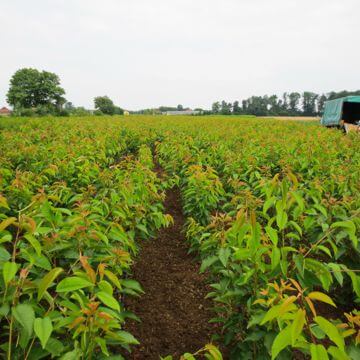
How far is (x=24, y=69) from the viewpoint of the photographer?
6200 centimetres

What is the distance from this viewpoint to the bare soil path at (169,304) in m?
2.52

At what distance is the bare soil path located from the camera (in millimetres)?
2518

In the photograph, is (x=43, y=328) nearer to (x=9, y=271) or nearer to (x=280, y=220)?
(x=9, y=271)

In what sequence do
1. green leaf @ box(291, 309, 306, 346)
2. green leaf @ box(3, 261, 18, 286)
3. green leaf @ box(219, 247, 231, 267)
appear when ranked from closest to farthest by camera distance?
green leaf @ box(291, 309, 306, 346) → green leaf @ box(3, 261, 18, 286) → green leaf @ box(219, 247, 231, 267)

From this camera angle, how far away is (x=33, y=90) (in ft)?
197

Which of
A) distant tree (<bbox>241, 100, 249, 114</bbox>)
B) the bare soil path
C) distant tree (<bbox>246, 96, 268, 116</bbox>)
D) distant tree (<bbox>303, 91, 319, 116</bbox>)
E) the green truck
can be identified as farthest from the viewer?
distant tree (<bbox>303, 91, 319, 116</bbox>)

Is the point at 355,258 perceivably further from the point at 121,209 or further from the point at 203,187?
the point at 121,209

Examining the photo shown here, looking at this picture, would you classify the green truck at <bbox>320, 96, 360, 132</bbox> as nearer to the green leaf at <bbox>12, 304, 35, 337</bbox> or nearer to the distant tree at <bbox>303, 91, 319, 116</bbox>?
the green leaf at <bbox>12, 304, 35, 337</bbox>

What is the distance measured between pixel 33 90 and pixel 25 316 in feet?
222

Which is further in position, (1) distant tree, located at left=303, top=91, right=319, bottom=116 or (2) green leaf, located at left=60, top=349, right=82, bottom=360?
(1) distant tree, located at left=303, top=91, right=319, bottom=116

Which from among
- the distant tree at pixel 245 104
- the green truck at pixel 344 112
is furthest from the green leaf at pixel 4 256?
the distant tree at pixel 245 104

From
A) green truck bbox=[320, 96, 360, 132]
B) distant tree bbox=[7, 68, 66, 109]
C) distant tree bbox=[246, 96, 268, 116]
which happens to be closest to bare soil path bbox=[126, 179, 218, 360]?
green truck bbox=[320, 96, 360, 132]

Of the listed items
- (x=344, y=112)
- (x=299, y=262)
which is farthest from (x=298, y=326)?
(x=344, y=112)

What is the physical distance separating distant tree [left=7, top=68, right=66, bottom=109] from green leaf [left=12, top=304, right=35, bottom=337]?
63832 mm
